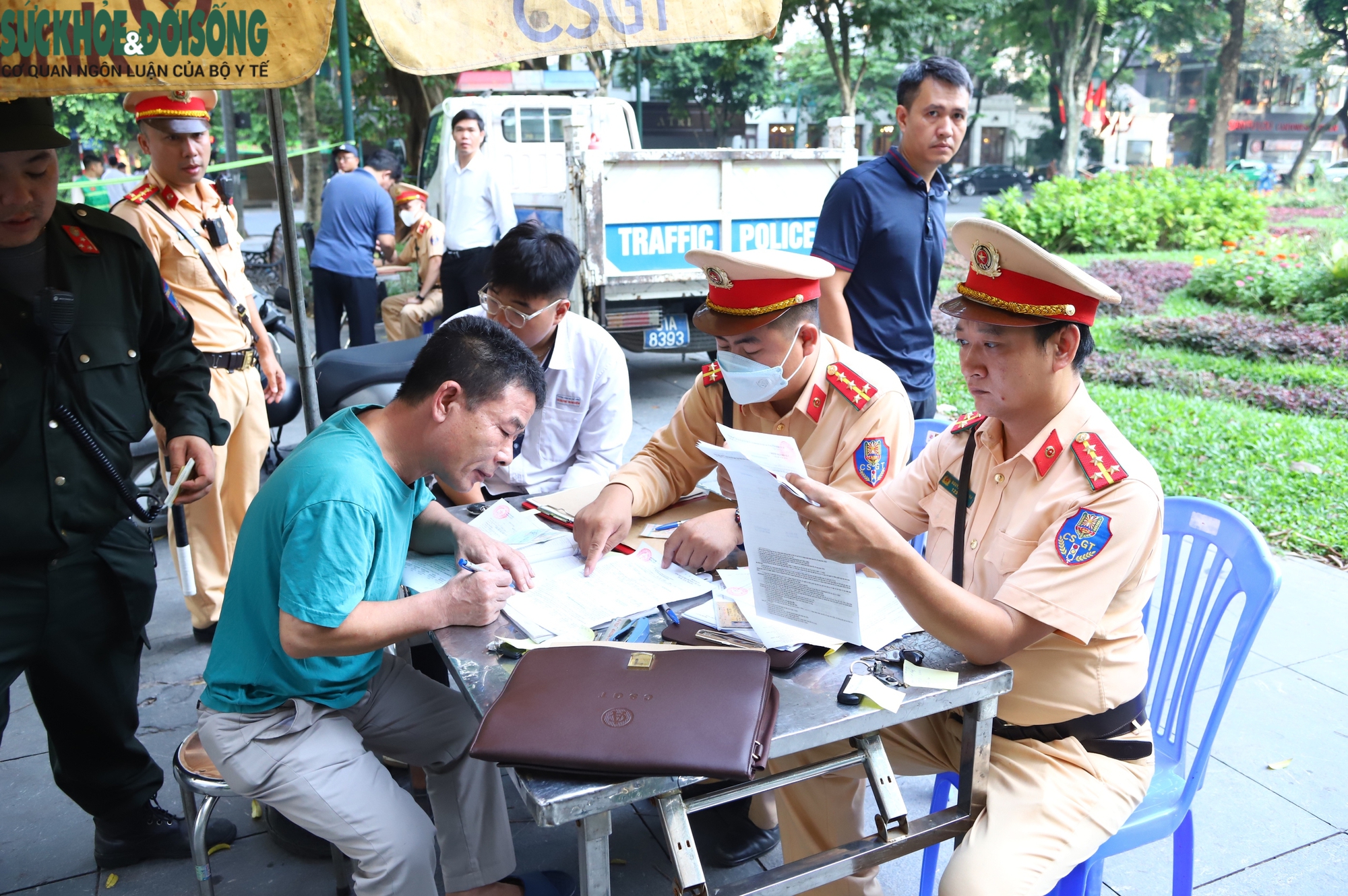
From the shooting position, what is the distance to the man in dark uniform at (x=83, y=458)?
218 cm

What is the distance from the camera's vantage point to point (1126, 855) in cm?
249

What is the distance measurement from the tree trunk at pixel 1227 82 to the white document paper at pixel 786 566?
87.8 feet

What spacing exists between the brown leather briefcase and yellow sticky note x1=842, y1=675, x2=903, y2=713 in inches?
5.0

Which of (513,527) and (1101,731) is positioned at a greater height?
(513,527)

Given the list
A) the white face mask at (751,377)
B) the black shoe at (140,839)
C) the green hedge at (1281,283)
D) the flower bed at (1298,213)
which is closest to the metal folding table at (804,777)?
the white face mask at (751,377)

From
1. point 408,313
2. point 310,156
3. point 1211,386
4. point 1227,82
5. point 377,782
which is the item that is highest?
point 1227,82

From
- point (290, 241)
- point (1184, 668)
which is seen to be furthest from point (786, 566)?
point (290, 241)

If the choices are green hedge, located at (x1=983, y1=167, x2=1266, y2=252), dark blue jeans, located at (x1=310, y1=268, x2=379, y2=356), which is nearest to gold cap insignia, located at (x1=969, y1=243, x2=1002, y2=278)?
dark blue jeans, located at (x1=310, y1=268, x2=379, y2=356)

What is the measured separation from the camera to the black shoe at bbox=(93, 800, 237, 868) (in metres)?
2.54

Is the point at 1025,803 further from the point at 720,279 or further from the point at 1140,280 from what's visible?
the point at 1140,280

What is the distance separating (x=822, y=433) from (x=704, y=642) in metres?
0.86

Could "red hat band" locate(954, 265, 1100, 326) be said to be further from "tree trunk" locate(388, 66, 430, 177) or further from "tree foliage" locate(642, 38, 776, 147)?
"tree foliage" locate(642, 38, 776, 147)

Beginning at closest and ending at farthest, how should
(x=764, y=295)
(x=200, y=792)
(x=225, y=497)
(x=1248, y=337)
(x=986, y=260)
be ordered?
(x=986, y=260)
(x=200, y=792)
(x=764, y=295)
(x=225, y=497)
(x=1248, y=337)

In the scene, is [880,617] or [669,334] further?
[669,334]
